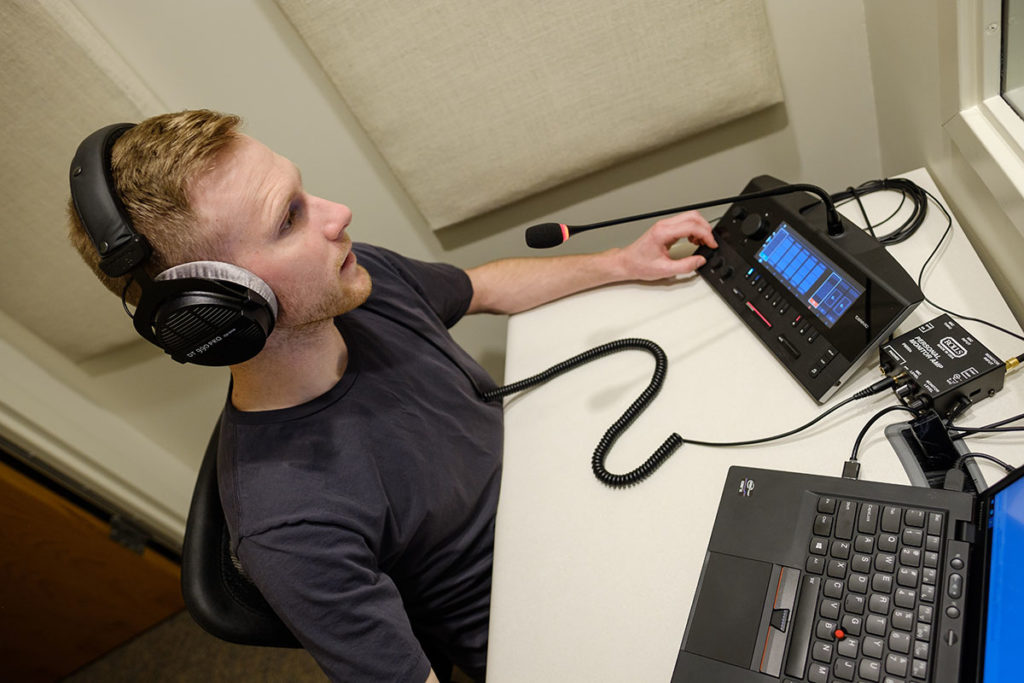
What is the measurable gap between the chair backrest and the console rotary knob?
30.9 inches

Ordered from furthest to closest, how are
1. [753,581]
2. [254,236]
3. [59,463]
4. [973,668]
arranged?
[59,463]
[254,236]
[753,581]
[973,668]

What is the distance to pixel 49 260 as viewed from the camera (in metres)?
1.25

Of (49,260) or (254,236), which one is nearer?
(254,236)

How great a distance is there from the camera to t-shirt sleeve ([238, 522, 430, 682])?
0.76m

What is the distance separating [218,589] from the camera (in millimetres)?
795

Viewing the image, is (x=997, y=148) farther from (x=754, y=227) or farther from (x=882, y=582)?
(x=882, y=582)

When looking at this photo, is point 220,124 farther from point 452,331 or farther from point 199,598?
point 452,331

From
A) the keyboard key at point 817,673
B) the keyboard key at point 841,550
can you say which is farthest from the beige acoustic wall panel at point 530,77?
the keyboard key at point 817,673

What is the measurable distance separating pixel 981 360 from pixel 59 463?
173 centimetres

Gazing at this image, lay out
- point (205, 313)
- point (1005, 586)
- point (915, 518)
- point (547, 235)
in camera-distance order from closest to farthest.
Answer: point (1005, 586) → point (915, 518) → point (205, 313) → point (547, 235)

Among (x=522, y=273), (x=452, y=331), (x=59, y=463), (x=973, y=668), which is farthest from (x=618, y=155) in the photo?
(x=59, y=463)

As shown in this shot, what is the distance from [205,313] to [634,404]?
0.53 meters

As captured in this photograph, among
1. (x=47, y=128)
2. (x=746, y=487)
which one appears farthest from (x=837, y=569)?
(x=47, y=128)

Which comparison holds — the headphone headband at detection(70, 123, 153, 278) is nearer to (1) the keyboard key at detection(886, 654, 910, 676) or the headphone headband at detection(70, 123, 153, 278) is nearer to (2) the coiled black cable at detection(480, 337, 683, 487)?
(2) the coiled black cable at detection(480, 337, 683, 487)
